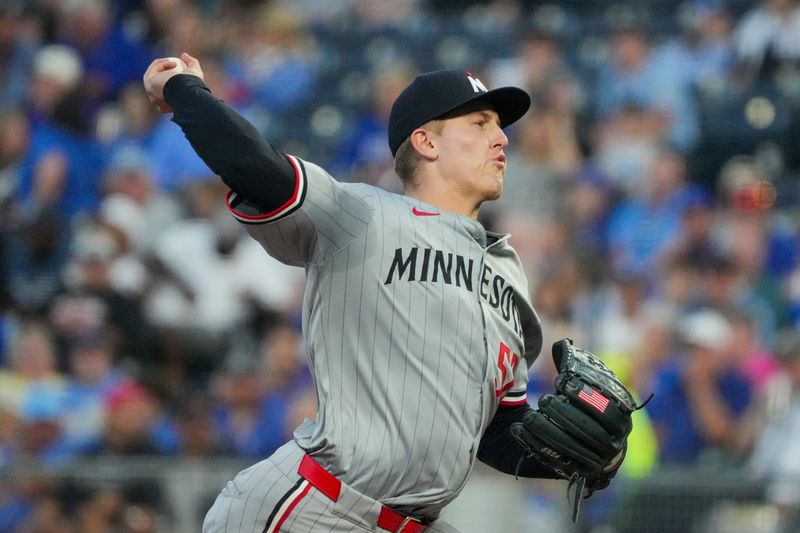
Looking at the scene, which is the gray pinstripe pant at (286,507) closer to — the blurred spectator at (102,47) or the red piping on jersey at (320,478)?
the red piping on jersey at (320,478)

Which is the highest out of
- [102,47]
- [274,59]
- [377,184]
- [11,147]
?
[102,47]

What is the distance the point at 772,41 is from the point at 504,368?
19.9 ft

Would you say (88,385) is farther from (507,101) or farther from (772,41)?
(772,41)

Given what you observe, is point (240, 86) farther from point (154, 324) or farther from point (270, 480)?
point (270, 480)

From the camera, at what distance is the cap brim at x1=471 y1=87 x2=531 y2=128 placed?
3828 mm

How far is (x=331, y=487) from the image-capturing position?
348 cm

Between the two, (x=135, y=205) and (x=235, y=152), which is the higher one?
A: (x=135, y=205)

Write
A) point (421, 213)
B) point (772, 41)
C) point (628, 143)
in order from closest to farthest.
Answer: point (421, 213), point (628, 143), point (772, 41)

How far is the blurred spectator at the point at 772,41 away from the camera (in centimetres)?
910

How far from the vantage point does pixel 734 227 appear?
313 inches

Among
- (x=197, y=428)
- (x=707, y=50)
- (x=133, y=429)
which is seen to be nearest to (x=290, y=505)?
(x=133, y=429)

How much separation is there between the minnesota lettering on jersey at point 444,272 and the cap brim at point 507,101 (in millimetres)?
469

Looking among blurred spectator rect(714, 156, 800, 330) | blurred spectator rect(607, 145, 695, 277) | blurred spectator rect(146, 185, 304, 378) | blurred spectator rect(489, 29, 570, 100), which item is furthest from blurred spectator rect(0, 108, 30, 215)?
blurred spectator rect(714, 156, 800, 330)

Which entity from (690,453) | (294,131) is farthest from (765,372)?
(294,131)
